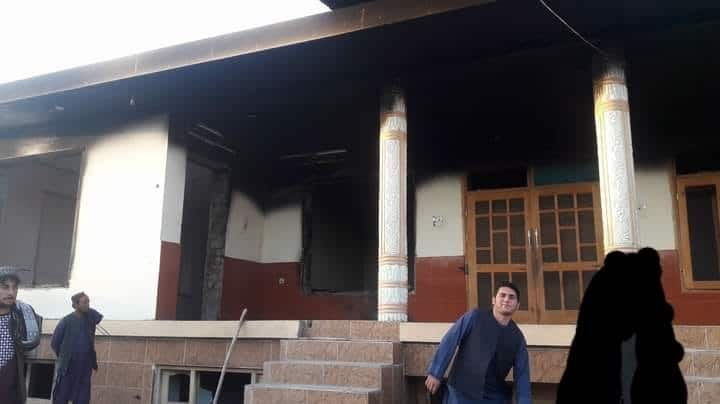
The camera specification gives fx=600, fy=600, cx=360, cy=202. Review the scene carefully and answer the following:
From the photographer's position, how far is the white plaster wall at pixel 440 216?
931 cm

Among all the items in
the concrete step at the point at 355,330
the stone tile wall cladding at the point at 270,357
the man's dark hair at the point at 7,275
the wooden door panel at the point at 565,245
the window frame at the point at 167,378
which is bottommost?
the window frame at the point at 167,378

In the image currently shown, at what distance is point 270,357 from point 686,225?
584cm

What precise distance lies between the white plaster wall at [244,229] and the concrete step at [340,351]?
3870 millimetres

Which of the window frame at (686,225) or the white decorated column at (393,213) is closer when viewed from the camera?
the white decorated column at (393,213)

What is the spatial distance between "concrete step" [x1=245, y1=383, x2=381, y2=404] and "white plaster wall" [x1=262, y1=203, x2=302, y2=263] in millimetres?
4881

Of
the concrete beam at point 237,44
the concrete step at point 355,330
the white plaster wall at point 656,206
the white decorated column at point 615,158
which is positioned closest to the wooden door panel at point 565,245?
the white plaster wall at point 656,206

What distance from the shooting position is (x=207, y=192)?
10.6m

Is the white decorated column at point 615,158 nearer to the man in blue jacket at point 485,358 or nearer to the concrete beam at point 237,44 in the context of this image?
the concrete beam at point 237,44

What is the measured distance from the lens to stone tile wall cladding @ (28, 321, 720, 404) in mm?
5426

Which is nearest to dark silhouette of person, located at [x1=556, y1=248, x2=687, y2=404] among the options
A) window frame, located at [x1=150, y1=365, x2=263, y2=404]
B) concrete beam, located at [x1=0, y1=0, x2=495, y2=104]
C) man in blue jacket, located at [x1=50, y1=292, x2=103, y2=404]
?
concrete beam, located at [x1=0, y1=0, x2=495, y2=104]

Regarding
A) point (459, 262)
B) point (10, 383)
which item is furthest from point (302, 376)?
point (459, 262)

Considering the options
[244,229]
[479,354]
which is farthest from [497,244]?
[479,354]

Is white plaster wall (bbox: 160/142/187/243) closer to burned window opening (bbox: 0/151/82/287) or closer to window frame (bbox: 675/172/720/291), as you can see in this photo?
burned window opening (bbox: 0/151/82/287)

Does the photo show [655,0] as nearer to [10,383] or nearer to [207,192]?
[10,383]
